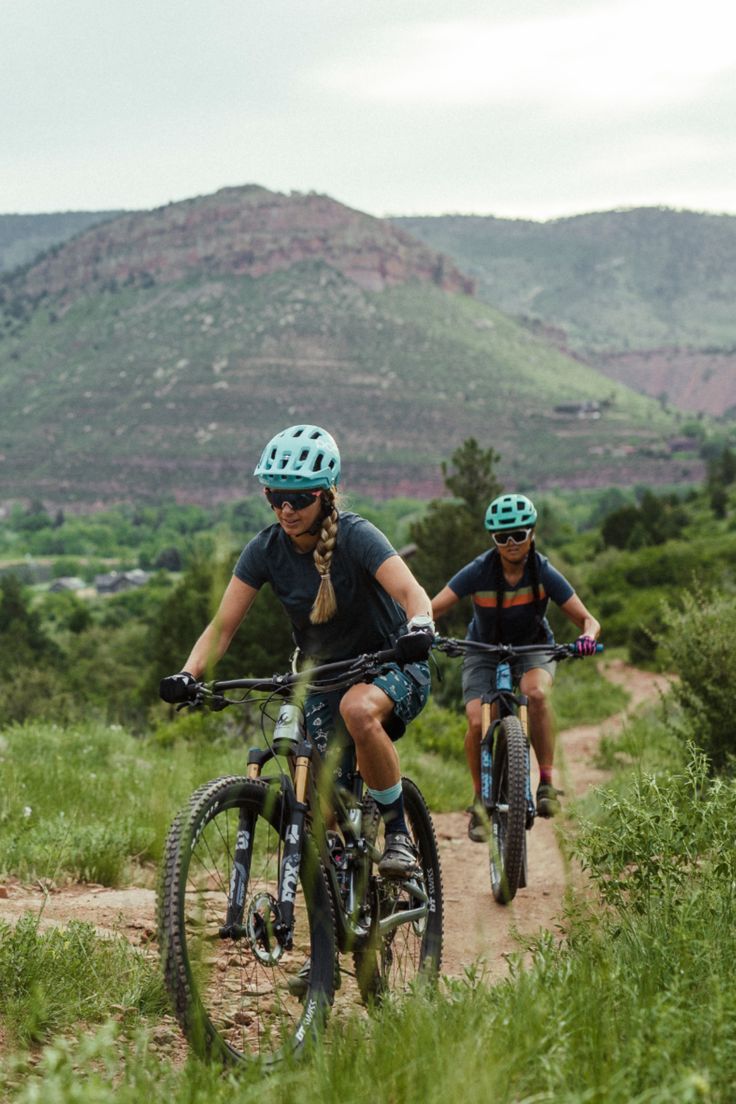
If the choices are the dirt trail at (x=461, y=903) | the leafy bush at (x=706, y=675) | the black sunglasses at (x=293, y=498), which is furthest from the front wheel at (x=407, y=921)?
the leafy bush at (x=706, y=675)

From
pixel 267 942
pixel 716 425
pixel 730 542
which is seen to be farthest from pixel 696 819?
pixel 716 425

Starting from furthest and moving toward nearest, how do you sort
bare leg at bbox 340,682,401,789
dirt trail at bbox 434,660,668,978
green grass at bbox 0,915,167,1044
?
dirt trail at bbox 434,660,668,978 < bare leg at bbox 340,682,401,789 < green grass at bbox 0,915,167,1044

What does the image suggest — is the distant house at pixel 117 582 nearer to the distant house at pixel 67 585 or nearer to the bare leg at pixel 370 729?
the distant house at pixel 67 585

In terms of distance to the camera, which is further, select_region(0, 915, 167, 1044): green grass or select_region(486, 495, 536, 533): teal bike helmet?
select_region(486, 495, 536, 533): teal bike helmet

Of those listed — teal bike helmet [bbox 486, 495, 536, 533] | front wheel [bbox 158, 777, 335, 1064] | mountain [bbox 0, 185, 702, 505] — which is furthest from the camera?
mountain [bbox 0, 185, 702, 505]

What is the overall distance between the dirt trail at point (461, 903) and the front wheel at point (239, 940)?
0.52 meters

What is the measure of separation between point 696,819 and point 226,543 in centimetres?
281

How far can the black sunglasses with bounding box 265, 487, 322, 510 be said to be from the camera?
4.38m

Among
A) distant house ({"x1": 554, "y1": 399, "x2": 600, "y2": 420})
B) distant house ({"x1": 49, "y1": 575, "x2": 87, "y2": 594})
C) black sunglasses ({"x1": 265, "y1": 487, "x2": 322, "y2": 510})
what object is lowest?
black sunglasses ({"x1": 265, "y1": 487, "x2": 322, "y2": 510})

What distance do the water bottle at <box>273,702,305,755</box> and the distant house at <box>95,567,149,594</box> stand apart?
10071 cm

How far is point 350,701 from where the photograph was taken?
4.29 m

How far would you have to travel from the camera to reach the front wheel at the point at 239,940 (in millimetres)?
3348

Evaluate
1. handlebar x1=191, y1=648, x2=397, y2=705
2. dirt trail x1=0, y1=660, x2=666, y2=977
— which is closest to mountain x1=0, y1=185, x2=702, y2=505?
dirt trail x1=0, y1=660, x2=666, y2=977

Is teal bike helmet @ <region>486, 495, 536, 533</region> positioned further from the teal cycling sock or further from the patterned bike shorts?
the teal cycling sock
